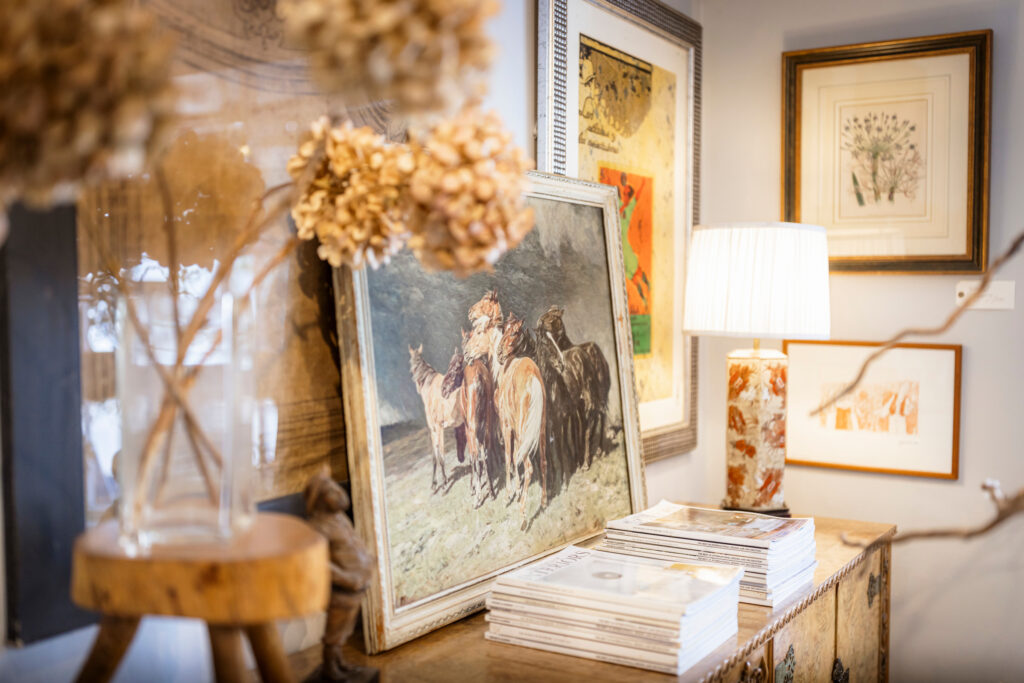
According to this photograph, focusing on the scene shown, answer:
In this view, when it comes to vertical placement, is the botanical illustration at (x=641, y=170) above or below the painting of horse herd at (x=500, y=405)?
above

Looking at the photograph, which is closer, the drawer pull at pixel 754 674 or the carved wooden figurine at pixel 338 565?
the carved wooden figurine at pixel 338 565

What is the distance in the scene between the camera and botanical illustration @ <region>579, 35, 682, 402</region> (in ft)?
7.20

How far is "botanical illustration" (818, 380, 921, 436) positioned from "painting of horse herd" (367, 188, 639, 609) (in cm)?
103

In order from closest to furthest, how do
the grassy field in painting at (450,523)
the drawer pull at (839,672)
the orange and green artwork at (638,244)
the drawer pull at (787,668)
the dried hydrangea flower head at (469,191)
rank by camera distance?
1. the dried hydrangea flower head at (469,191)
2. the grassy field in painting at (450,523)
3. the drawer pull at (787,668)
4. the drawer pull at (839,672)
5. the orange and green artwork at (638,244)

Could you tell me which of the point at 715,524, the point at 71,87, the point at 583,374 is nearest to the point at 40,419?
the point at 71,87

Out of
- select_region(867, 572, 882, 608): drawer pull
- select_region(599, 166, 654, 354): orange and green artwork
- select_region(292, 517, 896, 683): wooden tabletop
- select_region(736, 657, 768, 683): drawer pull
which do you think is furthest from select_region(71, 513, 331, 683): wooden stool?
select_region(867, 572, 882, 608): drawer pull

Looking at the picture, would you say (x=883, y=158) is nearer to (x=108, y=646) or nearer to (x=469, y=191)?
(x=469, y=191)

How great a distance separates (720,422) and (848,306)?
0.53 m

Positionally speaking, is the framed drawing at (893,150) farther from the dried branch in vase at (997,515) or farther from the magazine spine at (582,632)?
the dried branch in vase at (997,515)

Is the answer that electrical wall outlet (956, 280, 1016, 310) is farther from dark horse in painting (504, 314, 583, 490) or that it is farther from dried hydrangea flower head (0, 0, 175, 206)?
dried hydrangea flower head (0, 0, 175, 206)

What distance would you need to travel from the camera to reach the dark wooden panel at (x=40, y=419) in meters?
0.98

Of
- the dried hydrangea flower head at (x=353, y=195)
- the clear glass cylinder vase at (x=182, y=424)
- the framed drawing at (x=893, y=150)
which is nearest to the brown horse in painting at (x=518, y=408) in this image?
the dried hydrangea flower head at (x=353, y=195)

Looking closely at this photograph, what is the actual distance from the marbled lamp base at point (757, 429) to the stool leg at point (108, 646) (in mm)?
1595

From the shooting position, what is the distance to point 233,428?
0.89 metres
